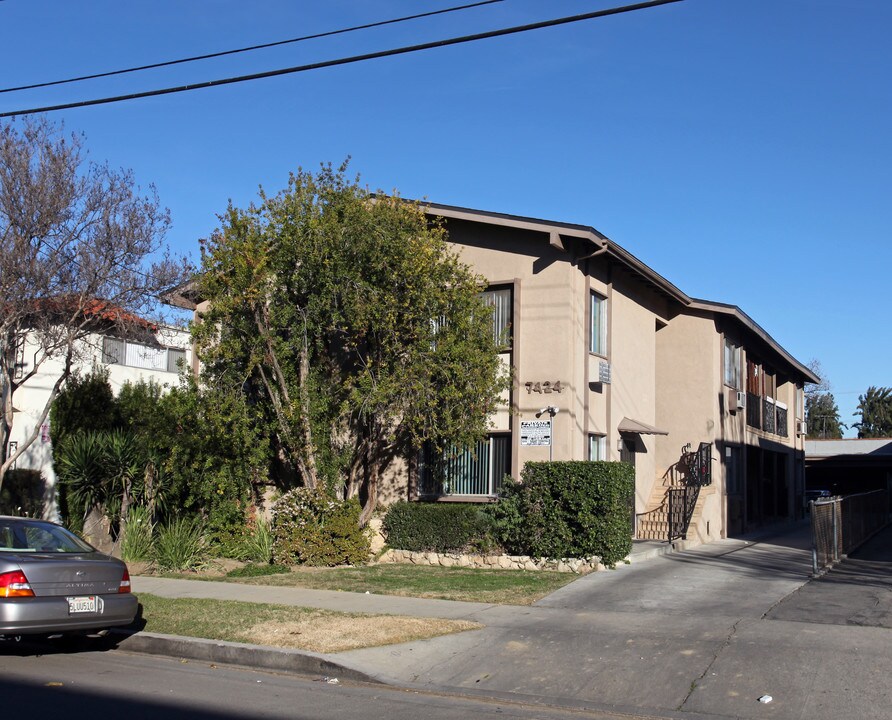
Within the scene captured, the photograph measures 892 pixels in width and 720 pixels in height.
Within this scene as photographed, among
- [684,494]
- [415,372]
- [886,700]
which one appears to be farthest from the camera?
[684,494]

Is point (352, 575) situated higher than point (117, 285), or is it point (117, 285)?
point (117, 285)

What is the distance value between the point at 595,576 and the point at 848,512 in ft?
25.4

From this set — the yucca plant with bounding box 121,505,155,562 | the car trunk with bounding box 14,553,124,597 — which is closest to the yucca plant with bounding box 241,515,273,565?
the yucca plant with bounding box 121,505,155,562

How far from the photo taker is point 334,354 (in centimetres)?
1884

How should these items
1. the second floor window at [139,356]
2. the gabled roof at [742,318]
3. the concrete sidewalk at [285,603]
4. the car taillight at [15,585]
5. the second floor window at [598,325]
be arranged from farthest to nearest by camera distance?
the second floor window at [139,356] → the gabled roof at [742,318] → the second floor window at [598,325] → the concrete sidewalk at [285,603] → the car taillight at [15,585]

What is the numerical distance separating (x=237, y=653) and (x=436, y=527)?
7584mm

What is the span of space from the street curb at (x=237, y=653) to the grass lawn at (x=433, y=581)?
12.4ft

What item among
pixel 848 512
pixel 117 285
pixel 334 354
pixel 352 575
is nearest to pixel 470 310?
pixel 334 354

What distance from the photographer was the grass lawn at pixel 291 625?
34.4 ft

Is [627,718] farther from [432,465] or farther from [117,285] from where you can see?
[117,285]

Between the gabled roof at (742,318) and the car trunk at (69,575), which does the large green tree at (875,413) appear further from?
the car trunk at (69,575)

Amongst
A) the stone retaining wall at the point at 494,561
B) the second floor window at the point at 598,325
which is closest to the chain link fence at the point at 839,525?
the stone retaining wall at the point at 494,561

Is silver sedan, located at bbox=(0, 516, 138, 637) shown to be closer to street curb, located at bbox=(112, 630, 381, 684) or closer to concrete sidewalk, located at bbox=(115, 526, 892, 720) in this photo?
street curb, located at bbox=(112, 630, 381, 684)

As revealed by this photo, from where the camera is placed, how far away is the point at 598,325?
64.3 ft
